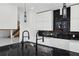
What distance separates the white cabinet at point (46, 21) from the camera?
3119mm

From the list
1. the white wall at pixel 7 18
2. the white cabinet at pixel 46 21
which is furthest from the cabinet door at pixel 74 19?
the white wall at pixel 7 18

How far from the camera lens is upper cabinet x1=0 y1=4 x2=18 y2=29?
2170 mm

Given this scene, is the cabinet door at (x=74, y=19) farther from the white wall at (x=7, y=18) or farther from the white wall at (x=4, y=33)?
the white wall at (x=4, y=33)

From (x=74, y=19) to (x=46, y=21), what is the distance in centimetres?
95

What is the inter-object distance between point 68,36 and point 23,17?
5.50ft

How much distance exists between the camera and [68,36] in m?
3.10

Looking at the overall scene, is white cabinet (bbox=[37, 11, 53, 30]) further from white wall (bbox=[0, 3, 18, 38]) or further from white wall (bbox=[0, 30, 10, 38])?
white wall (bbox=[0, 30, 10, 38])

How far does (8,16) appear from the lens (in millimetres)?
2297

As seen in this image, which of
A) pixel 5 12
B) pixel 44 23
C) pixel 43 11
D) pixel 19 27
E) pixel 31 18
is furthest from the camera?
pixel 44 23

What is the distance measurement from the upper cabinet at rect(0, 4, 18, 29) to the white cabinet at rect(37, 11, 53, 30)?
0.94 m

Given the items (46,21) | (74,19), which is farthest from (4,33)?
(74,19)

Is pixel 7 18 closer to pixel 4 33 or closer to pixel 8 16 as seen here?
pixel 8 16

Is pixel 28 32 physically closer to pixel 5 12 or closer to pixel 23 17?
pixel 23 17

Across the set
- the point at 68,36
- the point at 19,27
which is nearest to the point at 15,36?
the point at 19,27
